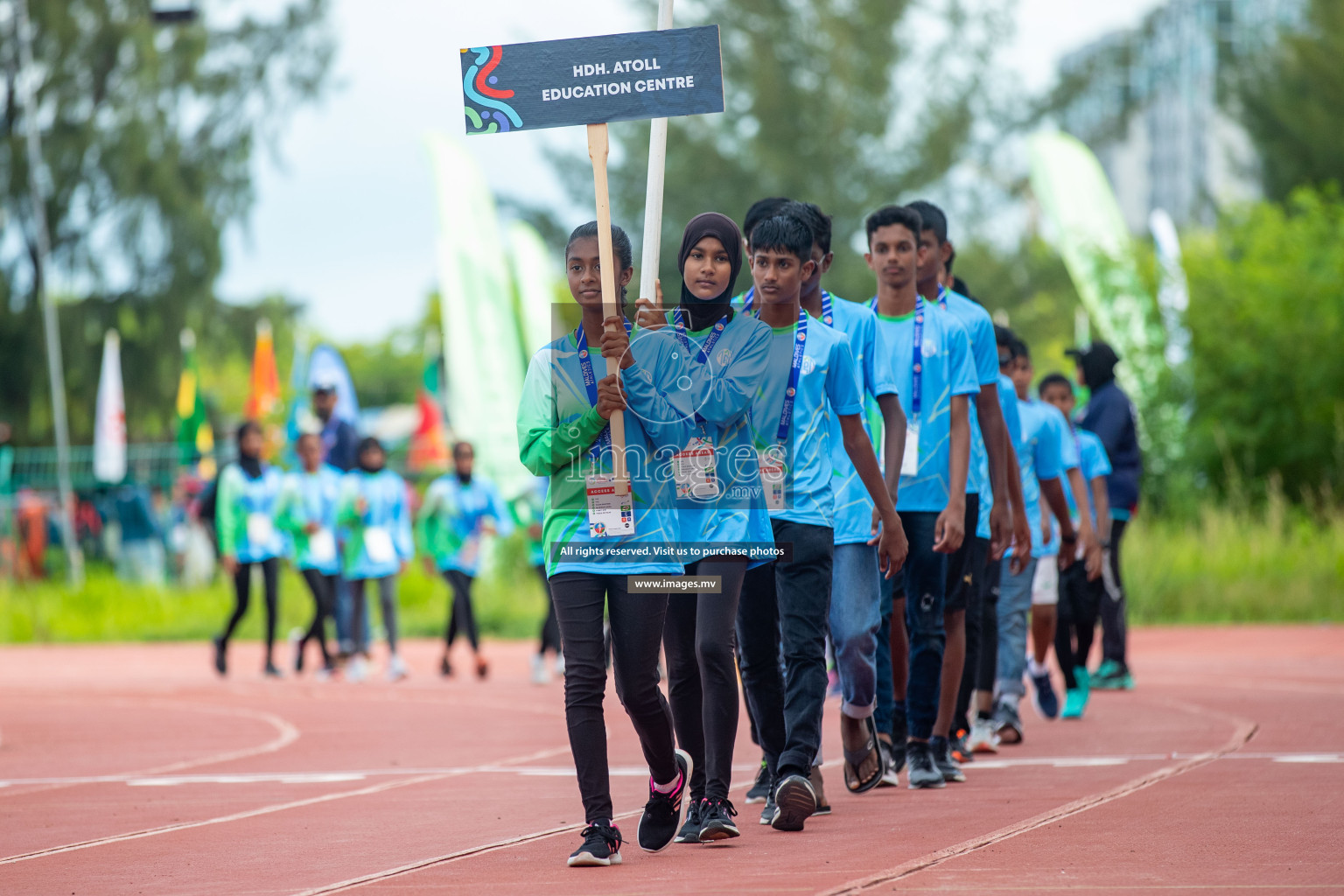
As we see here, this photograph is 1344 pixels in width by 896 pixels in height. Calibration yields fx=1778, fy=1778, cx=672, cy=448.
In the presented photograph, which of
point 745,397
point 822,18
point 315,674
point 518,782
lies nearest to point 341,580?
point 315,674

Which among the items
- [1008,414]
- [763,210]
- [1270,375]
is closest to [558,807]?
[763,210]

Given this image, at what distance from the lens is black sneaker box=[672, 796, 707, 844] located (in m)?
5.93

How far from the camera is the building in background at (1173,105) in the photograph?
1703 inches

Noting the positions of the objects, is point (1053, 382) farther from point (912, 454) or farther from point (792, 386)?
point (792, 386)

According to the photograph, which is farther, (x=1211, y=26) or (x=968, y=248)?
(x=1211, y=26)

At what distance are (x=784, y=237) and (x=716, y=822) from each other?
2.12m

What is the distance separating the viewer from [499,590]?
76.0ft

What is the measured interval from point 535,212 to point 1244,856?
40304 millimetres

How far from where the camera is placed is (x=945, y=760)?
7.59 meters

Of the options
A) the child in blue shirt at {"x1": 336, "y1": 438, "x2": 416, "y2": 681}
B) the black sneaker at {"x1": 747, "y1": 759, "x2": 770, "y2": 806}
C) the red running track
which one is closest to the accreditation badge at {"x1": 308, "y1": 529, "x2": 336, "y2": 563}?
the child in blue shirt at {"x1": 336, "y1": 438, "x2": 416, "y2": 681}

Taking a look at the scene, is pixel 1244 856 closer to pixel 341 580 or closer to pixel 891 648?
→ pixel 891 648

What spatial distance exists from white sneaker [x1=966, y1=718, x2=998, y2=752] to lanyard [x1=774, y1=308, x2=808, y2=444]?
9.47 ft

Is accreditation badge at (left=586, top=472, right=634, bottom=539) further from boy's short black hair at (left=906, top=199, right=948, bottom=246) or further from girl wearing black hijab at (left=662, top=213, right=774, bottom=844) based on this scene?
boy's short black hair at (left=906, top=199, right=948, bottom=246)

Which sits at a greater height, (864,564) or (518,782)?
(864,564)
